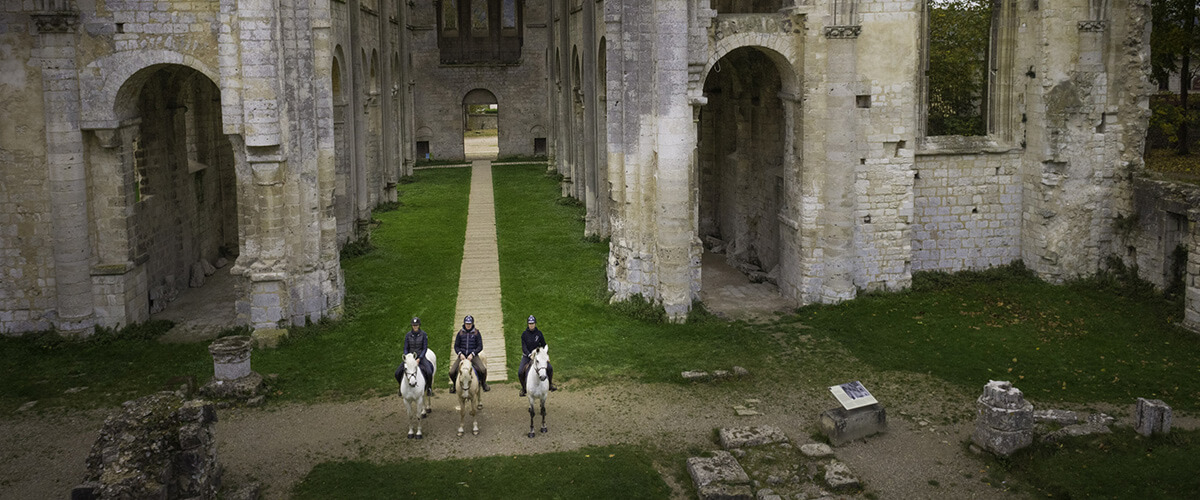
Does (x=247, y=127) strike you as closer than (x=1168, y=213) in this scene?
Yes

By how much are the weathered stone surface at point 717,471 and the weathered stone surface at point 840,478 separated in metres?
1.01

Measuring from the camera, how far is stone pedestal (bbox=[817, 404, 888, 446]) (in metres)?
14.5

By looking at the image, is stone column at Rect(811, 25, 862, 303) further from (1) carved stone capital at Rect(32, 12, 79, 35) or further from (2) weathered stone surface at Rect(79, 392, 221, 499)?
(1) carved stone capital at Rect(32, 12, 79, 35)

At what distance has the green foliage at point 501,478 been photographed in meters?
12.9

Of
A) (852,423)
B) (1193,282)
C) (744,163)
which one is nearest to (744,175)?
(744,163)

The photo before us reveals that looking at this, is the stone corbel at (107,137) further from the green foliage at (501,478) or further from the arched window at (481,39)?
the arched window at (481,39)

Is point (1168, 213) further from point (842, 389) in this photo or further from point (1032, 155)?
point (842, 389)

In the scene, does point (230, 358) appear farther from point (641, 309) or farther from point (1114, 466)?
point (1114, 466)

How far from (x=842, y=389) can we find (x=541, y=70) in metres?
34.1

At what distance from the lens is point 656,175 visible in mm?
19734

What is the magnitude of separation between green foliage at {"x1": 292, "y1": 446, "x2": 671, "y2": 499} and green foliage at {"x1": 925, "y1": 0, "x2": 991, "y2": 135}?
1550cm

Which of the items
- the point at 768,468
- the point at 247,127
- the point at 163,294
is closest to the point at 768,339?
the point at 768,468

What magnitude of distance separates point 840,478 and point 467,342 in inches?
205

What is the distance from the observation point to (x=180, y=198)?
23.0m
